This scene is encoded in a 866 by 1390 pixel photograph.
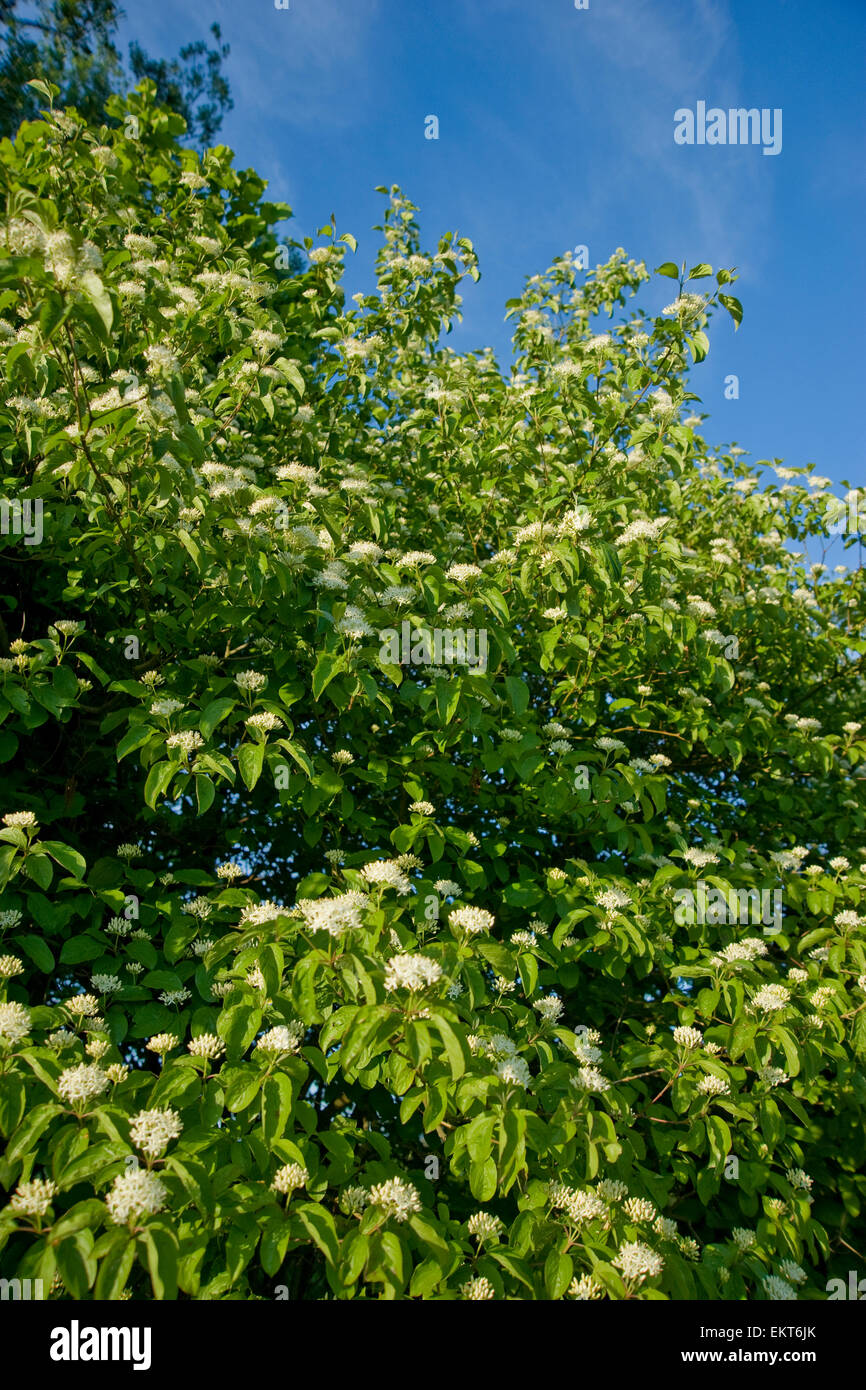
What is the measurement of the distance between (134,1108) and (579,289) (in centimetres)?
613

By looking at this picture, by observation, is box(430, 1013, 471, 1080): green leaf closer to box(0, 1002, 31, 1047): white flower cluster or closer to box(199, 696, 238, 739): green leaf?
box(0, 1002, 31, 1047): white flower cluster

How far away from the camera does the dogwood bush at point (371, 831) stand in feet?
5.91

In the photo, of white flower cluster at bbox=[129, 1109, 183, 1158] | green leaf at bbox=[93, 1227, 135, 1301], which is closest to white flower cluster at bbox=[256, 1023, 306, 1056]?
white flower cluster at bbox=[129, 1109, 183, 1158]

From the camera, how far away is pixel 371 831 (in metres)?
3.06

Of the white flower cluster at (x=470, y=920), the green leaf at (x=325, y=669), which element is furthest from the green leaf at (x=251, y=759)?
the white flower cluster at (x=470, y=920)

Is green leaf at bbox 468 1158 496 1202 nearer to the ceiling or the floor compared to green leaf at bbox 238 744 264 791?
nearer to the floor

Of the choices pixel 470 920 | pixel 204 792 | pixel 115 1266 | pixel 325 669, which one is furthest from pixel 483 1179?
pixel 325 669

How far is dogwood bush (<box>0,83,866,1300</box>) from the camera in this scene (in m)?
1.80

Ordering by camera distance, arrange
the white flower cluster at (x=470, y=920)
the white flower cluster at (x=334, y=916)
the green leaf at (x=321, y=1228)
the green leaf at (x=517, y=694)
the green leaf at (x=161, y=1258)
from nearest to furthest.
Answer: the green leaf at (x=161, y=1258), the green leaf at (x=321, y=1228), the white flower cluster at (x=334, y=916), the white flower cluster at (x=470, y=920), the green leaf at (x=517, y=694)

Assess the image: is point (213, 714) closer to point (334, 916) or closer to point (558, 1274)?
point (334, 916)

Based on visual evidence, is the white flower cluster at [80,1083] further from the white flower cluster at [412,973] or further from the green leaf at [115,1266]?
the white flower cluster at [412,973]

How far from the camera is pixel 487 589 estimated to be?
9.51 feet

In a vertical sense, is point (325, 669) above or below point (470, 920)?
above
